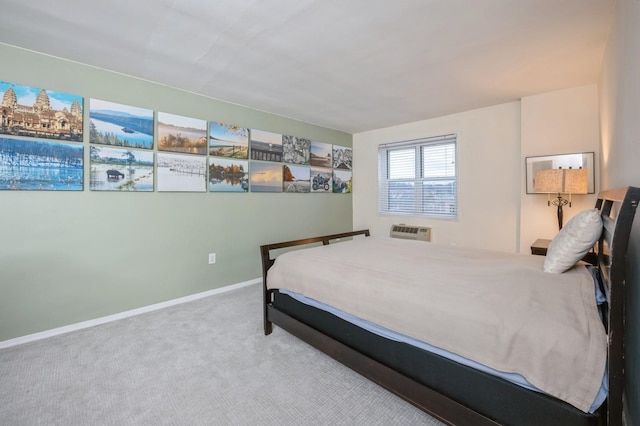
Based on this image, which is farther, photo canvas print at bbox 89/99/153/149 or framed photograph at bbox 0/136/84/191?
photo canvas print at bbox 89/99/153/149

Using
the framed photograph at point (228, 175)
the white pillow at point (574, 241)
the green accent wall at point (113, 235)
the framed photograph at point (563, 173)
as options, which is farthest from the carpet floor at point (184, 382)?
the framed photograph at point (563, 173)

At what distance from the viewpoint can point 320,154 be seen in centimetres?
466

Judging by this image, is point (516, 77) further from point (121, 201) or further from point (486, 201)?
point (121, 201)

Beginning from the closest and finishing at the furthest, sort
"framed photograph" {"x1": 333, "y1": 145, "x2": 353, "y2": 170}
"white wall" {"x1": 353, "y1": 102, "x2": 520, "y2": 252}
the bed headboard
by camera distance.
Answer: the bed headboard < "white wall" {"x1": 353, "y1": 102, "x2": 520, "y2": 252} < "framed photograph" {"x1": 333, "y1": 145, "x2": 353, "y2": 170}

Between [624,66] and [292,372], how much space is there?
2681 millimetres

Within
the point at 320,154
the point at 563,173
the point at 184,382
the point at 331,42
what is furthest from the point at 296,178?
the point at 563,173

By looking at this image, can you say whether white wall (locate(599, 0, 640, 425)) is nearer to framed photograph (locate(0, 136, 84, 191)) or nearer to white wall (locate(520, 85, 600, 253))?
white wall (locate(520, 85, 600, 253))

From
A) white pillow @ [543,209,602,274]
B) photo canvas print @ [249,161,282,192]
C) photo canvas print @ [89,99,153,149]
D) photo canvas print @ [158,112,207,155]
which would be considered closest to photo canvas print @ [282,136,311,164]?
photo canvas print @ [249,161,282,192]

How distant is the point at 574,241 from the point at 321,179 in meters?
3.49

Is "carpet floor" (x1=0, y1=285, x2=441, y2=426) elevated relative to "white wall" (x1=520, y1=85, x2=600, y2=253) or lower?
lower

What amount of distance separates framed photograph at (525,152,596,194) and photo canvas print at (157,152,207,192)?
11.8 ft

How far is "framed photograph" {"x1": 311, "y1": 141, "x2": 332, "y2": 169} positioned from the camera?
4.55m

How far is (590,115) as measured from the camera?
2918 millimetres

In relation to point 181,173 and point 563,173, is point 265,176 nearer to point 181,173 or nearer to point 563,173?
point 181,173
